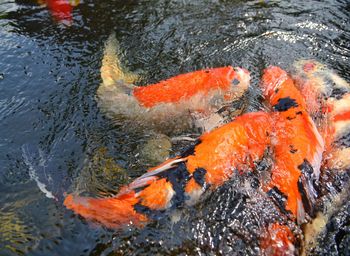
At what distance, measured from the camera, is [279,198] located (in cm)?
397

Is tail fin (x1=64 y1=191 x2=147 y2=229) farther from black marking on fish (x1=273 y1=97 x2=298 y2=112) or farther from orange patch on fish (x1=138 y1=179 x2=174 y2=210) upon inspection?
black marking on fish (x1=273 y1=97 x2=298 y2=112)

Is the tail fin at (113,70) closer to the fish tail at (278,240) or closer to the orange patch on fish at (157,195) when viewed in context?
the orange patch on fish at (157,195)

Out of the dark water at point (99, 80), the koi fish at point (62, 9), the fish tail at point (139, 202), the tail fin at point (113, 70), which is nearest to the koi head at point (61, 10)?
the koi fish at point (62, 9)

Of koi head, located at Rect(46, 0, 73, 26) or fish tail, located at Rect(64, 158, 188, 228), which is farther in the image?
koi head, located at Rect(46, 0, 73, 26)

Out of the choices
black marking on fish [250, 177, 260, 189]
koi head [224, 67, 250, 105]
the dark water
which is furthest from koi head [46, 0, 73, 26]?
black marking on fish [250, 177, 260, 189]

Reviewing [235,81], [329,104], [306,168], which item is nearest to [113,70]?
[235,81]

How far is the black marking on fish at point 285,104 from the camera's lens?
478 centimetres

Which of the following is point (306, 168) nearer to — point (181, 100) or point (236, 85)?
point (236, 85)

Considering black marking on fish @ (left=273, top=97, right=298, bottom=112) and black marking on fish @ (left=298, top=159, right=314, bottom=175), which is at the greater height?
black marking on fish @ (left=273, top=97, right=298, bottom=112)

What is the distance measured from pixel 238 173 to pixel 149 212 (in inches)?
44.5

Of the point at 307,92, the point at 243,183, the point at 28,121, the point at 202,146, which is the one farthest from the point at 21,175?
the point at 307,92

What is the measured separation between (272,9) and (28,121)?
5.02m

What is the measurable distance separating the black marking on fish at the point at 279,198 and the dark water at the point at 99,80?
0.35 meters

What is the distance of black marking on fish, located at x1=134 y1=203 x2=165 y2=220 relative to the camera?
3.79 meters
